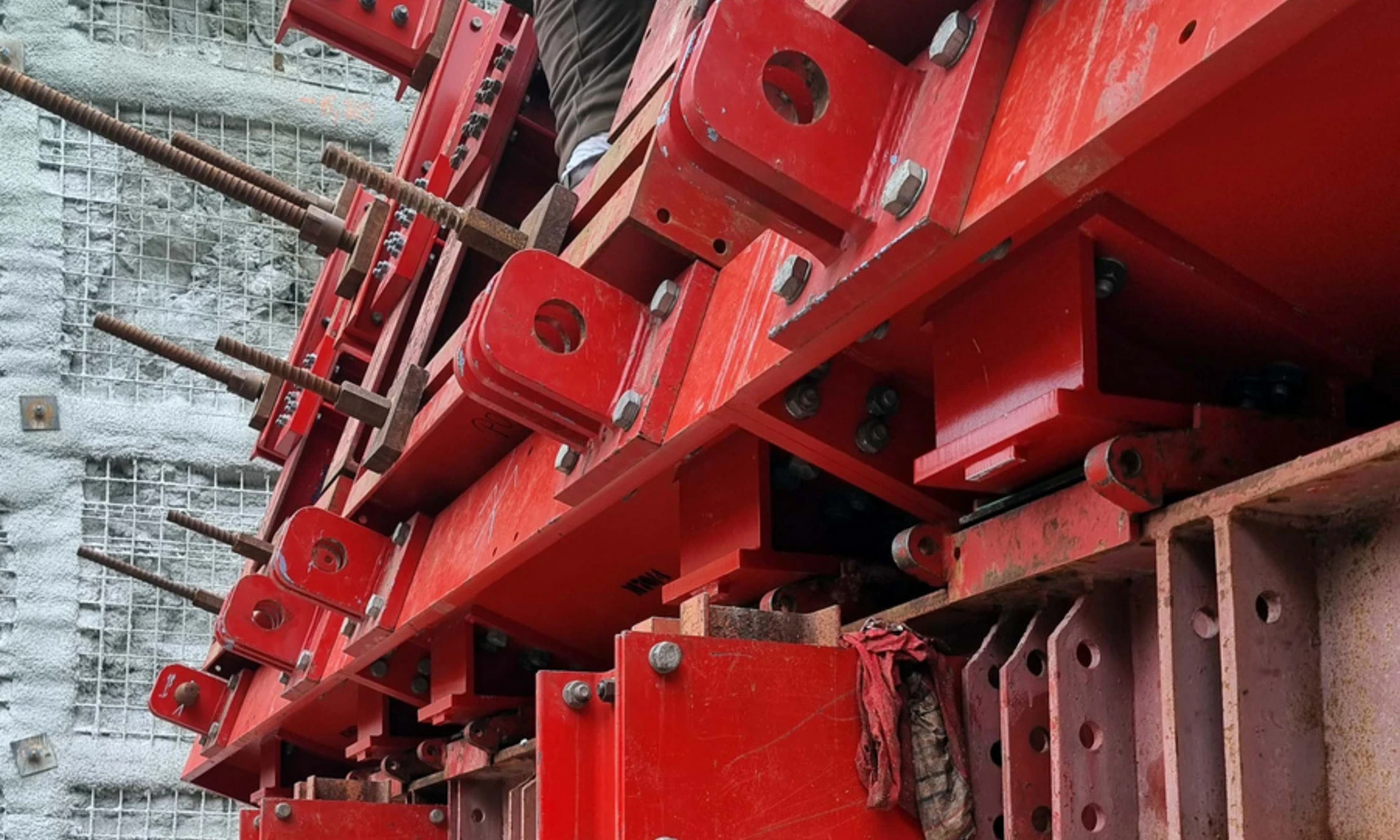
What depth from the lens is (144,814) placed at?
347 inches

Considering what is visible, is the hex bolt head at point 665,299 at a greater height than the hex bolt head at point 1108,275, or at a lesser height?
greater

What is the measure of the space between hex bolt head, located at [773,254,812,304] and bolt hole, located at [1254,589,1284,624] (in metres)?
0.63

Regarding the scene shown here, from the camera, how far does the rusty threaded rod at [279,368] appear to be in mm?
3988

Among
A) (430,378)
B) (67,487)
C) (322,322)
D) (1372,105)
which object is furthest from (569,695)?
(67,487)

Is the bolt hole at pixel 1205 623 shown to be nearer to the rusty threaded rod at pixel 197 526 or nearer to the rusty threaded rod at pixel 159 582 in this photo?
the rusty threaded rod at pixel 197 526

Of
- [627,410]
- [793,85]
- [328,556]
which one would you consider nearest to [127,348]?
[328,556]

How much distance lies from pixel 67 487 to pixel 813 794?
7791 millimetres

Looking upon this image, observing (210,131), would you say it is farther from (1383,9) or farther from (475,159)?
(1383,9)

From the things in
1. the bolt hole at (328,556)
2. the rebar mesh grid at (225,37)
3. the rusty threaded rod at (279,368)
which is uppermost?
the rebar mesh grid at (225,37)

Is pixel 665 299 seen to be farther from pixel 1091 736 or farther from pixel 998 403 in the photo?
pixel 1091 736

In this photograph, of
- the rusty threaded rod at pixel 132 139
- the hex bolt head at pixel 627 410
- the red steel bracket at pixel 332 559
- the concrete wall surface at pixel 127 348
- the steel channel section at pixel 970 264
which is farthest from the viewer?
the concrete wall surface at pixel 127 348

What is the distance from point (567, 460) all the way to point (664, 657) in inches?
32.5

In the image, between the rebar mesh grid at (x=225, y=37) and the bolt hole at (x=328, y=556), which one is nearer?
the bolt hole at (x=328, y=556)

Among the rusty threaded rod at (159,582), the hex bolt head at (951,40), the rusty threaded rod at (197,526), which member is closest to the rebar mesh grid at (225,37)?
the rusty threaded rod at (159,582)
